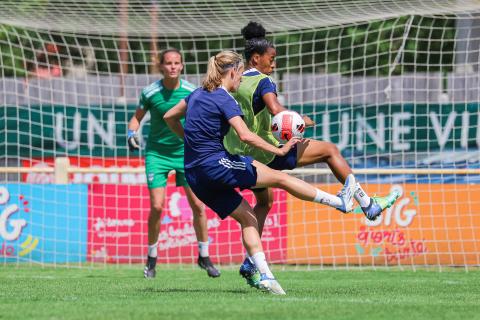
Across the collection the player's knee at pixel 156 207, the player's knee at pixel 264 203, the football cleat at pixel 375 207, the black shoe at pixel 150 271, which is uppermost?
the player's knee at pixel 156 207

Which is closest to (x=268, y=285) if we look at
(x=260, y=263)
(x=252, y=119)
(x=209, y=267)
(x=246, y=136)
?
(x=260, y=263)

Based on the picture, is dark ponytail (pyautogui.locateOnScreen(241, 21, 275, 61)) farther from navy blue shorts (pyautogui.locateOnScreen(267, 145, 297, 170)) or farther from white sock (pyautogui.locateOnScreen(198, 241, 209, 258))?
white sock (pyautogui.locateOnScreen(198, 241, 209, 258))

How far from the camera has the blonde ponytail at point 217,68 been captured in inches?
301

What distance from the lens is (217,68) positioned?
768 centimetres

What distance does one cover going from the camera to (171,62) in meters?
10.6

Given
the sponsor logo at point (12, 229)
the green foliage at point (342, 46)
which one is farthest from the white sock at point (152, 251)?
the green foliage at point (342, 46)

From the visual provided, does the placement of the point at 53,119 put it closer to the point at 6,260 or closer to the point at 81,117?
the point at 81,117

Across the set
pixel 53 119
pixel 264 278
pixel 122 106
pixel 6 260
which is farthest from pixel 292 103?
pixel 264 278

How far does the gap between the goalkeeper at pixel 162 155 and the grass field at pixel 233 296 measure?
0.43 m

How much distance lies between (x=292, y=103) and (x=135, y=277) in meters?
5.38

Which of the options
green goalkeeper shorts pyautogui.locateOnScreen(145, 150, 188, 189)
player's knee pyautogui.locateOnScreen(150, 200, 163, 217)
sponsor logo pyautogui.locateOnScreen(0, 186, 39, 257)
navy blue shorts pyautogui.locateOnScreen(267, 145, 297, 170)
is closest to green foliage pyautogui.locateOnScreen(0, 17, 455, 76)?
sponsor logo pyautogui.locateOnScreen(0, 186, 39, 257)

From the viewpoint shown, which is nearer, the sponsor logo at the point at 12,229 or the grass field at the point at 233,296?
the grass field at the point at 233,296

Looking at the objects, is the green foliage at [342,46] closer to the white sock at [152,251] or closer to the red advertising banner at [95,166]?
the red advertising banner at [95,166]

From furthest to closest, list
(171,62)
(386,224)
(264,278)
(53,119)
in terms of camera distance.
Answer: (53,119) → (386,224) → (171,62) → (264,278)
